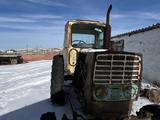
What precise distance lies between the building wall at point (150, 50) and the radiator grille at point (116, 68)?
25.5ft

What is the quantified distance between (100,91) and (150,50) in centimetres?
940

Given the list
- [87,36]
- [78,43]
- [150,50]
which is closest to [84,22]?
[87,36]

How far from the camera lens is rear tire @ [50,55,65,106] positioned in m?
6.48

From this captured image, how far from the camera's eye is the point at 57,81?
21.2 ft

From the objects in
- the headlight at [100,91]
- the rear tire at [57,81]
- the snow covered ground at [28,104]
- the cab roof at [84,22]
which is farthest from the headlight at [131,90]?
the cab roof at [84,22]

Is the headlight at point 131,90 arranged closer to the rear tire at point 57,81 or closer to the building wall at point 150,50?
the rear tire at point 57,81

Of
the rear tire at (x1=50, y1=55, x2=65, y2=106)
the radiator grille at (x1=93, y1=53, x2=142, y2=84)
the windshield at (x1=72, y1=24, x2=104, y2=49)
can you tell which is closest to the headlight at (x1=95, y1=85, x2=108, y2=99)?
the radiator grille at (x1=93, y1=53, x2=142, y2=84)

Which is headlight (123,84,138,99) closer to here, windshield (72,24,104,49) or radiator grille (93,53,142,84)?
radiator grille (93,53,142,84)

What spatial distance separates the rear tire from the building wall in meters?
6.61

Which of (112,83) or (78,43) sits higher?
(78,43)

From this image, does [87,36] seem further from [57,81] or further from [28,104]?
[28,104]

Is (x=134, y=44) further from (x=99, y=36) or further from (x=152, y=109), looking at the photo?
(x=152, y=109)

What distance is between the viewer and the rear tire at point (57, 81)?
6.48 m

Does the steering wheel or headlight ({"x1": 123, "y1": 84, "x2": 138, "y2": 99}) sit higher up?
the steering wheel
